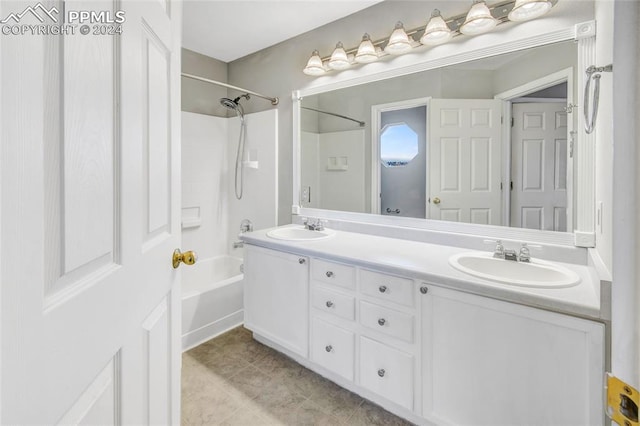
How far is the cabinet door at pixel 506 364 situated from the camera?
3.45 feet

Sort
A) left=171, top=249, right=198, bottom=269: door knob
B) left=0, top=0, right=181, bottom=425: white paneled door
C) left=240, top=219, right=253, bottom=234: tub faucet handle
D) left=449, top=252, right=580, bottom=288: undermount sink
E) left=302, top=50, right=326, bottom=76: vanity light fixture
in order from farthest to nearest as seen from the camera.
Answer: left=240, top=219, right=253, bottom=234: tub faucet handle → left=302, top=50, right=326, bottom=76: vanity light fixture → left=449, top=252, right=580, bottom=288: undermount sink → left=171, top=249, right=198, bottom=269: door knob → left=0, top=0, right=181, bottom=425: white paneled door

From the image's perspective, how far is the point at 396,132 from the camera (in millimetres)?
2109

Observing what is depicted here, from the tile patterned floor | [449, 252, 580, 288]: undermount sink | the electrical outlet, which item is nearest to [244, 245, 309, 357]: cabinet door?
the tile patterned floor

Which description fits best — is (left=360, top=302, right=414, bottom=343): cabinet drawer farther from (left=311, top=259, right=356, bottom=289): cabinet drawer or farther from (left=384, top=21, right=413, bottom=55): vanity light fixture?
(left=384, top=21, right=413, bottom=55): vanity light fixture

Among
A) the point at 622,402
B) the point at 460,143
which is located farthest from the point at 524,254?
the point at 622,402

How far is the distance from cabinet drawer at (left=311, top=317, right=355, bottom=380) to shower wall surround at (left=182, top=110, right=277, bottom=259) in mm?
1252

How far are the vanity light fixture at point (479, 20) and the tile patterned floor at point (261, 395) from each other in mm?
2179

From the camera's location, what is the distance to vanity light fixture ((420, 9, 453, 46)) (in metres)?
1.75

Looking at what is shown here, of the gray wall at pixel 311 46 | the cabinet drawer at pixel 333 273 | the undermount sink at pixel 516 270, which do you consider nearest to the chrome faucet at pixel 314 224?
the gray wall at pixel 311 46

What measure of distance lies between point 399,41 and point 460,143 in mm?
760

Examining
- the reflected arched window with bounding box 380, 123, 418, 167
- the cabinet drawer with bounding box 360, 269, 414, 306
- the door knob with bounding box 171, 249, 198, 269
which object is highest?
the reflected arched window with bounding box 380, 123, 418, 167

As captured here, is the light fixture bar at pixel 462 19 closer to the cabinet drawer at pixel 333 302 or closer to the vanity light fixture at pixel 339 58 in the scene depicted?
the vanity light fixture at pixel 339 58

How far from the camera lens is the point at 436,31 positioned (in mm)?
1770

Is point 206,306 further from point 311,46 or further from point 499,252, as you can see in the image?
point 311,46
